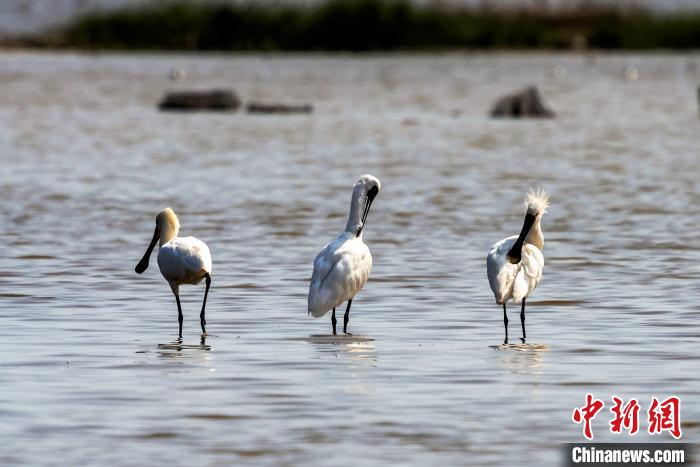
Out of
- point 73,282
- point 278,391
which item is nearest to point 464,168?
point 73,282

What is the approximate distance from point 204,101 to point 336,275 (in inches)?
1342

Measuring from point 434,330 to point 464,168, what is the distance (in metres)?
16.0

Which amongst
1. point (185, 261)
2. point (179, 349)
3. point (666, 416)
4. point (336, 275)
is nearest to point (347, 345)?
point (336, 275)

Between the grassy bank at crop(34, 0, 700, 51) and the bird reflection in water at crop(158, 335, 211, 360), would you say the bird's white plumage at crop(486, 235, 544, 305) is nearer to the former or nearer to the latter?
the bird reflection in water at crop(158, 335, 211, 360)

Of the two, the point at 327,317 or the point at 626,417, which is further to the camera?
the point at 327,317

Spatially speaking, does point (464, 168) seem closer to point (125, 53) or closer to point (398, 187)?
point (398, 187)

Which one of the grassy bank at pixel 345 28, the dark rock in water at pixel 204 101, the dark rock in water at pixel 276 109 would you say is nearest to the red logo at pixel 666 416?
the dark rock in water at pixel 276 109

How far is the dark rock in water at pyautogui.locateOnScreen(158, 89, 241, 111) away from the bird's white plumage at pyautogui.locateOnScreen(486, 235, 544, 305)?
3382 centimetres

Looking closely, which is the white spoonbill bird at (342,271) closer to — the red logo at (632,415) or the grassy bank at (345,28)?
the red logo at (632,415)

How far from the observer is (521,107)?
43031mm

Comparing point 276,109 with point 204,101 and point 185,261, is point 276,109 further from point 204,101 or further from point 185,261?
point 185,261

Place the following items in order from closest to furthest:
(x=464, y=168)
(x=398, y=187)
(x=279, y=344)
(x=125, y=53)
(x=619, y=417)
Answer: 1. (x=619, y=417)
2. (x=279, y=344)
3. (x=398, y=187)
4. (x=464, y=168)
5. (x=125, y=53)

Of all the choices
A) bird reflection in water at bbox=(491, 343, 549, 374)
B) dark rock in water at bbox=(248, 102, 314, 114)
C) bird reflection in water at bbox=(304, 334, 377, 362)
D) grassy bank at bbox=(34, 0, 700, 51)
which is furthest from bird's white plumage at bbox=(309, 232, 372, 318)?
grassy bank at bbox=(34, 0, 700, 51)

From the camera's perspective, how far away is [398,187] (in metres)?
25.2
